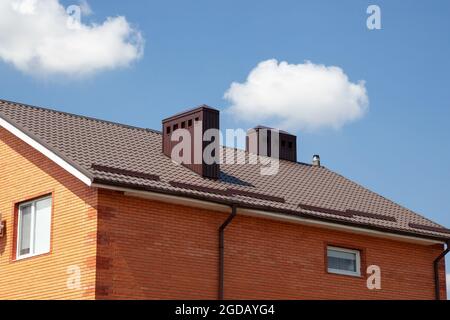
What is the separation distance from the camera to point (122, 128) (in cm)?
2545

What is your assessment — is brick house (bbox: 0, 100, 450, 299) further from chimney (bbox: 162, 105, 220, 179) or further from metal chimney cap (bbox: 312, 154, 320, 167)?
metal chimney cap (bbox: 312, 154, 320, 167)

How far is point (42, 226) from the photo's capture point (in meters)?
20.7

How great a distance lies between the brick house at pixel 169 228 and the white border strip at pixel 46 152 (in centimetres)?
4

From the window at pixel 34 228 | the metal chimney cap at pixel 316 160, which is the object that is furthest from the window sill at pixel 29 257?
the metal chimney cap at pixel 316 160

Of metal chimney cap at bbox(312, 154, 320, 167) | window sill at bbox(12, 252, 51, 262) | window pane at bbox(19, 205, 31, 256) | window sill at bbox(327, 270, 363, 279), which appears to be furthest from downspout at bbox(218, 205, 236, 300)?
metal chimney cap at bbox(312, 154, 320, 167)

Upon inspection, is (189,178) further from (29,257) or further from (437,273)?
(437,273)

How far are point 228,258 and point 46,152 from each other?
16.0 ft

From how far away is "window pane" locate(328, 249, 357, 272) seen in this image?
23288mm

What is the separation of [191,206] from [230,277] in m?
1.93

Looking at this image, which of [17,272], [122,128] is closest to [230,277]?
[17,272]

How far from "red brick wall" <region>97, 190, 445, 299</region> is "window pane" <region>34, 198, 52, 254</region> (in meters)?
2.04

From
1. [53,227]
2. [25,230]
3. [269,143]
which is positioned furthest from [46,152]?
[269,143]

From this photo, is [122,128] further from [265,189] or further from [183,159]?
[265,189]

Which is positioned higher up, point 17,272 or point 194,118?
point 194,118
